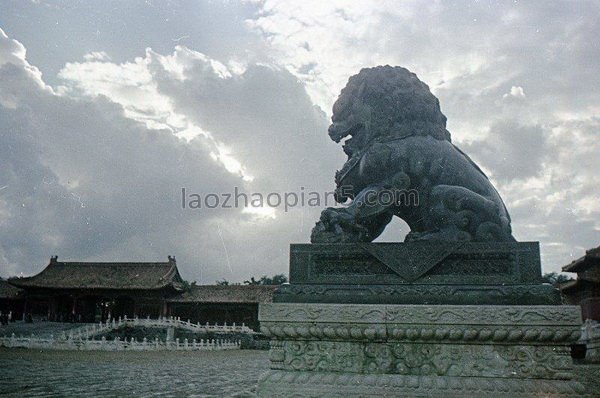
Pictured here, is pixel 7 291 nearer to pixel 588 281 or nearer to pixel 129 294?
pixel 129 294

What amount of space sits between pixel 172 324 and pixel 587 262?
66.0 ft

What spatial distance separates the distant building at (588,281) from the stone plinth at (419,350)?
55.9 ft

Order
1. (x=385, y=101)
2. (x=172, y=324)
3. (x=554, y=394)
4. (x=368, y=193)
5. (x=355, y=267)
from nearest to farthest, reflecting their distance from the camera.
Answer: (x=554, y=394) → (x=355, y=267) → (x=368, y=193) → (x=385, y=101) → (x=172, y=324)

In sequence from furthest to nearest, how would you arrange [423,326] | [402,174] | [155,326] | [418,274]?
[155,326] → [402,174] → [418,274] → [423,326]

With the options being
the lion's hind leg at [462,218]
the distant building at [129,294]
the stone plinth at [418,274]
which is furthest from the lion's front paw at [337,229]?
the distant building at [129,294]

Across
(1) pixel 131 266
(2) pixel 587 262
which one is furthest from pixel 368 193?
(1) pixel 131 266

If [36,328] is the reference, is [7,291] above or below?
above

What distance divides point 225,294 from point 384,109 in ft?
93.6

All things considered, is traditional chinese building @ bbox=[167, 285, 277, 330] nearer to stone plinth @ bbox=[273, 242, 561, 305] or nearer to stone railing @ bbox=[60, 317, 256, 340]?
stone railing @ bbox=[60, 317, 256, 340]

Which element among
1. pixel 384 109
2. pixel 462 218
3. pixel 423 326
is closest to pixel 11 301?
pixel 384 109

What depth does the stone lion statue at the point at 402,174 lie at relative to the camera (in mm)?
3578

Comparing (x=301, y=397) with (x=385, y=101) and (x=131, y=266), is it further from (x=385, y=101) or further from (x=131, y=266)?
(x=131, y=266)

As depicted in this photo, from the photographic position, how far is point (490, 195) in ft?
12.7

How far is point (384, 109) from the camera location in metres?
4.25
